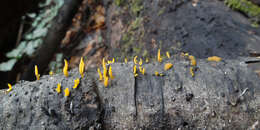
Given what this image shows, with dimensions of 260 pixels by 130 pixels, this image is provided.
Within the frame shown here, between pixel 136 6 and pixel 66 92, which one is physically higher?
pixel 136 6

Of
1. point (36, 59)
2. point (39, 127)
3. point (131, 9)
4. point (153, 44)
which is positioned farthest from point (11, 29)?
point (39, 127)

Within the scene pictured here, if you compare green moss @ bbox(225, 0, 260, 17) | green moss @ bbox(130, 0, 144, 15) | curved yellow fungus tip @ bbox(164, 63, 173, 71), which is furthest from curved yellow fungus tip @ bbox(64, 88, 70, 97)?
green moss @ bbox(225, 0, 260, 17)

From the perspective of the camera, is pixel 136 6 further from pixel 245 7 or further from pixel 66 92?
pixel 66 92

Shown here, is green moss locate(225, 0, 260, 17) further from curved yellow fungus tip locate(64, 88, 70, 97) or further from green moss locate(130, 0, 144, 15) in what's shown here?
curved yellow fungus tip locate(64, 88, 70, 97)

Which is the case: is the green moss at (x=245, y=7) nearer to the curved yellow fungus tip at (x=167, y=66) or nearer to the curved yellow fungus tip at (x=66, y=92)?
the curved yellow fungus tip at (x=167, y=66)

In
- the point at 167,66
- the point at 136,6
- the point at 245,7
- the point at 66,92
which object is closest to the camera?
the point at 66,92

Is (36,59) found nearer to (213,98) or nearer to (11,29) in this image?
(11,29)

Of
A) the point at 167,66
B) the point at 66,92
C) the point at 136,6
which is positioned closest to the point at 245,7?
the point at 136,6

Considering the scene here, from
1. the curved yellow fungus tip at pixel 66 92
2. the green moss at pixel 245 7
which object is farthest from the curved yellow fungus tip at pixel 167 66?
the green moss at pixel 245 7
